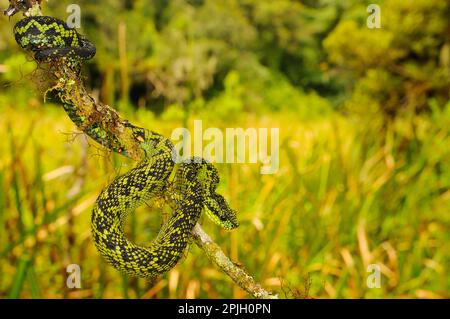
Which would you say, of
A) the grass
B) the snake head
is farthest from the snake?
the grass

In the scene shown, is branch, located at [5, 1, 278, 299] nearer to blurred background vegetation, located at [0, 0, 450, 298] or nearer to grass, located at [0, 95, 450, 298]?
blurred background vegetation, located at [0, 0, 450, 298]

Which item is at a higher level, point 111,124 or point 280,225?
point 111,124

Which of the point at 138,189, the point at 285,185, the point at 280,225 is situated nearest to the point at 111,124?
the point at 138,189

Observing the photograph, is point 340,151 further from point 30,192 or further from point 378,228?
point 30,192

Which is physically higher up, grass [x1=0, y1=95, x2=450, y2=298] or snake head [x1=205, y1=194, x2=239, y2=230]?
snake head [x1=205, y1=194, x2=239, y2=230]

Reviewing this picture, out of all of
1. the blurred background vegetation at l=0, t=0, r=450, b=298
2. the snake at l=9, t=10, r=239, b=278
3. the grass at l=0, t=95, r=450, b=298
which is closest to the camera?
A: the snake at l=9, t=10, r=239, b=278

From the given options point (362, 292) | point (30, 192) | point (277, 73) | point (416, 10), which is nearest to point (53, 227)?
point (30, 192)

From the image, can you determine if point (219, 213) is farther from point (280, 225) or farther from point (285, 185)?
point (285, 185)
